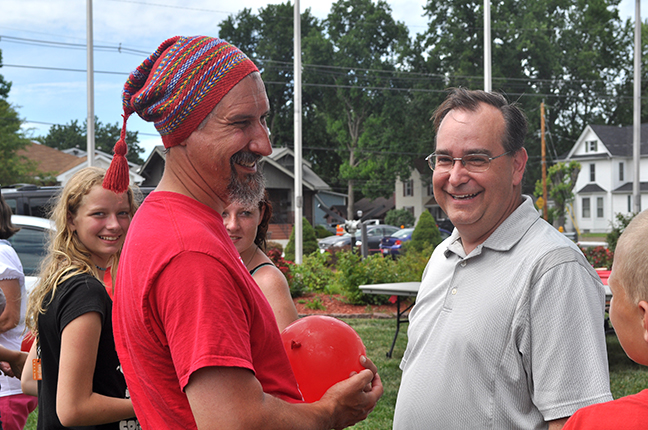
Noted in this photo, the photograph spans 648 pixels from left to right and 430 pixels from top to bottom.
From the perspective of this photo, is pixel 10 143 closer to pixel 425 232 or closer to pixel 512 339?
pixel 425 232

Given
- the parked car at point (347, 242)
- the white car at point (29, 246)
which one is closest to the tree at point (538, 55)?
the parked car at point (347, 242)

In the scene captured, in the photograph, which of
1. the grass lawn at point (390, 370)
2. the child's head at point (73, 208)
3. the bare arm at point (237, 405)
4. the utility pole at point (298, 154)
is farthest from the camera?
the utility pole at point (298, 154)

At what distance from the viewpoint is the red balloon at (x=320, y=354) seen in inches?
73.2

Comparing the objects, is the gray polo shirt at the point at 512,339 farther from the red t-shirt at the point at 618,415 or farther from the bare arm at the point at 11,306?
the bare arm at the point at 11,306

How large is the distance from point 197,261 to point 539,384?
4.81 feet

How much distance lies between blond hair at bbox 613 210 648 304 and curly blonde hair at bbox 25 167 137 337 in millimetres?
2148

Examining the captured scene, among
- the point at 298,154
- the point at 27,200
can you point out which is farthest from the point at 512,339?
the point at 298,154

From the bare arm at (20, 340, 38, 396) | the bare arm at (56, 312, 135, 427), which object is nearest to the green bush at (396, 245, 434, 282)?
the bare arm at (20, 340, 38, 396)

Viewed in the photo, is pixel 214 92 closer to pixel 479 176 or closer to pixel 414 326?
pixel 479 176

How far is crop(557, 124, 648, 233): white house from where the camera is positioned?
5231 cm

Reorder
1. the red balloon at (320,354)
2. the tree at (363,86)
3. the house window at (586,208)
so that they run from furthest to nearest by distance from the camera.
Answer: the house window at (586,208) < the tree at (363,86) < the red balloon at (320,354)

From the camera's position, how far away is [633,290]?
144cm

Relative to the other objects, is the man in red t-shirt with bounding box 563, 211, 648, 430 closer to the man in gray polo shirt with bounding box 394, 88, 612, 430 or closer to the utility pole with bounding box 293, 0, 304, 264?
the man in gray polo shirt with bounding box 394, 88, 612, 430

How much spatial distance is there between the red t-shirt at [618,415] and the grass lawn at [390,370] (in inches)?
173
